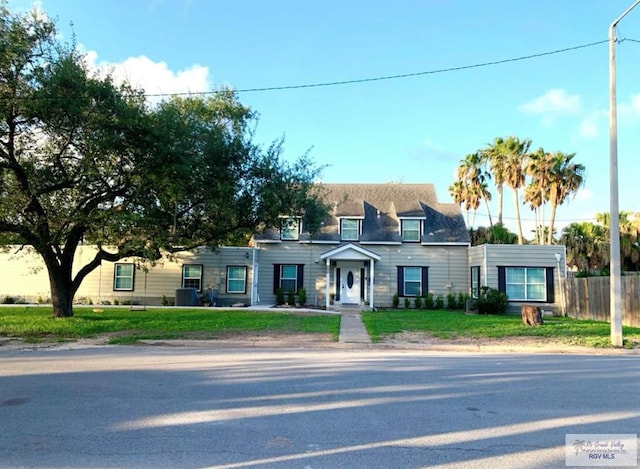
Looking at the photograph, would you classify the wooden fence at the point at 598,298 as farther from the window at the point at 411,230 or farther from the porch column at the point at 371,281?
the porch column at the point at 371,281

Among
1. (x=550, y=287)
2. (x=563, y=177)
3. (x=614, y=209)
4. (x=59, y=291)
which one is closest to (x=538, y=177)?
(x=563, y=177)

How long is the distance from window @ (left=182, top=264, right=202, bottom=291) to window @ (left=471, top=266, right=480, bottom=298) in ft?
47.6

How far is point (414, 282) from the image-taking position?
26.3 metres

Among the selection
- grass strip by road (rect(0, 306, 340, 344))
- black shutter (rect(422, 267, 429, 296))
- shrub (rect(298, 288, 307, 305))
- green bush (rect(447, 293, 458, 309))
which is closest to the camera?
grass strip by road (rect(0, 306, 340, 344))

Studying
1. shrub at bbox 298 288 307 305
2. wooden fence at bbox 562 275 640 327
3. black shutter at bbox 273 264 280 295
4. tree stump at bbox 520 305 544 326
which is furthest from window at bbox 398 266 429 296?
tree stump at bbox 520 305 544 326

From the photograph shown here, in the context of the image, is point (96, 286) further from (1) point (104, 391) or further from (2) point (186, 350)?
(1) point (104, 391)

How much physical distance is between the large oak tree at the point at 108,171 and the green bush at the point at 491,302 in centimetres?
1028

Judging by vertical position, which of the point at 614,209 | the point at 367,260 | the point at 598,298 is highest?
the point at 614,209

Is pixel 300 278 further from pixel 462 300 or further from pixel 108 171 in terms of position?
pixel 108 171

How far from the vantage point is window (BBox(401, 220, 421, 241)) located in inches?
1046

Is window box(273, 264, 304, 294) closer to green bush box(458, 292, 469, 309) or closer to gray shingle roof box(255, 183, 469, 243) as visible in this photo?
gray shingle roof box(255, 183, 469, 243)

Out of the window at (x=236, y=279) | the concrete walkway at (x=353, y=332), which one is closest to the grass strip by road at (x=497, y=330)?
the concrete walkway at (x=353, y=332)

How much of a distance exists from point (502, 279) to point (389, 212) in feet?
23.4

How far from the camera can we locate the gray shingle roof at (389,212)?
26625 mm
